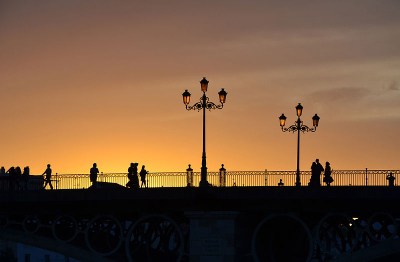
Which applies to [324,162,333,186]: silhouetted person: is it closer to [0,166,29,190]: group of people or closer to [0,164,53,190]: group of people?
[0,164,53,190]: group of people

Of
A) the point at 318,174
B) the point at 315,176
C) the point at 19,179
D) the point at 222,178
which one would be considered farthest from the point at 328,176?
the point at 19,179

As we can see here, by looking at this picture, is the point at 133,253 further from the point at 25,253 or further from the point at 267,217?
the point at 25,253

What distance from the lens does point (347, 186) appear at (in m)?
42.3

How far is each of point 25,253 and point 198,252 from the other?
77.9 metres

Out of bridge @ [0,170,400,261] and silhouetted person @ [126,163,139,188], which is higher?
silhouetted person @ [126,163,139,188]

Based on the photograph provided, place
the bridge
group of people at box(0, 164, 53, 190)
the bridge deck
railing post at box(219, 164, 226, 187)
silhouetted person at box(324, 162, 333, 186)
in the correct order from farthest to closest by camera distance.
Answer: group of people at box(0, 164, 53, 190) → railing post at box(219, 164, 226, 187) → silhouetted person at box(324, 162, 333, 186) → the bridge → the bridge deck

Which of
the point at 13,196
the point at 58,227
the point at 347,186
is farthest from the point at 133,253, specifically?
the point at 347,186

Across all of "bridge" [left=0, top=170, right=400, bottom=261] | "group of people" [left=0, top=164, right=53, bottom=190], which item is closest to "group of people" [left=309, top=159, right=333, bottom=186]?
"bridge" [left=0, top=170, right=400, bottom=261]

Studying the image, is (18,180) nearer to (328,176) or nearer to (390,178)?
(328,176)

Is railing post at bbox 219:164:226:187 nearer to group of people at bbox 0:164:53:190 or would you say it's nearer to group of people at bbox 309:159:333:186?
group of people at bbox 309:159:333:186

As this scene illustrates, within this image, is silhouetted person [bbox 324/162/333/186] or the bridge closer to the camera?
the bridge

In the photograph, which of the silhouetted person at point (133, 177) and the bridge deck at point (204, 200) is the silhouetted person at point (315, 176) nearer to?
the bridge deck at point (204, 200)

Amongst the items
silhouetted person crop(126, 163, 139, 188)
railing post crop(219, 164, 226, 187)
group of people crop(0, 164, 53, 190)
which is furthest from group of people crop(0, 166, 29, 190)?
railing post crop(219, 164, 226, 187)

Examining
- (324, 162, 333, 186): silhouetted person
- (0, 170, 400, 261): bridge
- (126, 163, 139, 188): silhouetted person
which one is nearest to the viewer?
(0, 170, 400, 261): bridge
